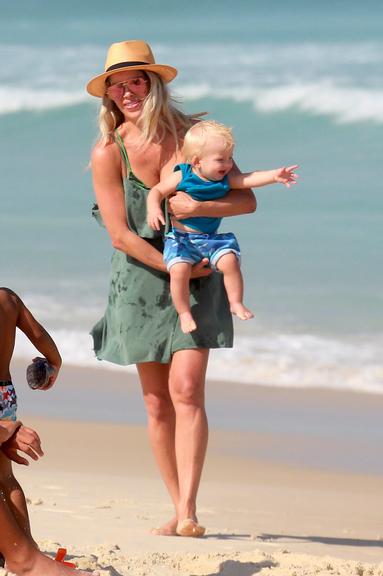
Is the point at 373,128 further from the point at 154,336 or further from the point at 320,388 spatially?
the point at 154,336

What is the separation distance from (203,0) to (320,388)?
1978 cm

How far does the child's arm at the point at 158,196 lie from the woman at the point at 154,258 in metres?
0.06

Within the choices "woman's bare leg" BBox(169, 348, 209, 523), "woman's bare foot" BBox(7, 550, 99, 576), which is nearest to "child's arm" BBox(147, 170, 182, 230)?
"woman's bare leg" BBox(169, 348, 209, 523)

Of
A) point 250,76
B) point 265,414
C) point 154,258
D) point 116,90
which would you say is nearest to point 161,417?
point 154,258

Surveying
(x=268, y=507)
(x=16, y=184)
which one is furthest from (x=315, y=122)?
(x=268, y=507)

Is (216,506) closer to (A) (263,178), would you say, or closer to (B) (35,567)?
(A) (263,178)

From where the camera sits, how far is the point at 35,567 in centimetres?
376

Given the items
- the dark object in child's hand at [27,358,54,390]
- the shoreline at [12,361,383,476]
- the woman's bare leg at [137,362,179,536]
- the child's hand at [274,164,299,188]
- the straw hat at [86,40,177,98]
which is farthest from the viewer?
the shoreline at [12,361,383,476]

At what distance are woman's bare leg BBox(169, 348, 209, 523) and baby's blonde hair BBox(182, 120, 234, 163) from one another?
796mm

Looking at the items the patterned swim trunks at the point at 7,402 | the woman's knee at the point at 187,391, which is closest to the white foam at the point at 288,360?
the woman's knee at the point at 187,391

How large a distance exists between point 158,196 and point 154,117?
0.33m

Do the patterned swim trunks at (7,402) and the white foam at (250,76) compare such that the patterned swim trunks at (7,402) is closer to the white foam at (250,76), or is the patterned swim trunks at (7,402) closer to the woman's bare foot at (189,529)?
the woman's bare foot at (189,529)

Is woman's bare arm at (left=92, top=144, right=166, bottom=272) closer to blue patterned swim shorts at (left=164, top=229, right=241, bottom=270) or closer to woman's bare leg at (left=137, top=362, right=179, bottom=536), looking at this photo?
blue patterned swim shorts at (left=164, top=229, right=241, bottom=270)

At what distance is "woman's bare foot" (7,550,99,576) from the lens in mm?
3754
